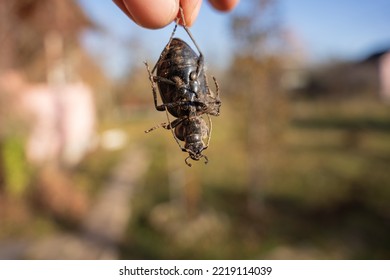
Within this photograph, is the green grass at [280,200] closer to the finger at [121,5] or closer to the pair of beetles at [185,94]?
the pair of beetles at [185,94]

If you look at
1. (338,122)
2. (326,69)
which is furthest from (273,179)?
(326,69)

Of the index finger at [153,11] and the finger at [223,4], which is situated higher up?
the finger at [223,4]

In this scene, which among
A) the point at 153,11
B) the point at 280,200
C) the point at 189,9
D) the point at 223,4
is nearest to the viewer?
the point at 153,11

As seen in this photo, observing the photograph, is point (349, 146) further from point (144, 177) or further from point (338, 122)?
point (144, 177)

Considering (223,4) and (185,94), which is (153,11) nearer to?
(185,94)

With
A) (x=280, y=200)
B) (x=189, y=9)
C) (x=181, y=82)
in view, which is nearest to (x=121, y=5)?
(x=189, y=9)

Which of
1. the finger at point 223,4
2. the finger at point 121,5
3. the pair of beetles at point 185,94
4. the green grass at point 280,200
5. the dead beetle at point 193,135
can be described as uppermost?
the green grass at point 280,200

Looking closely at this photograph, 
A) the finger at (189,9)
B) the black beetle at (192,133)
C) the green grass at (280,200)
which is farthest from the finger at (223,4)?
the green grass at (280,200)
